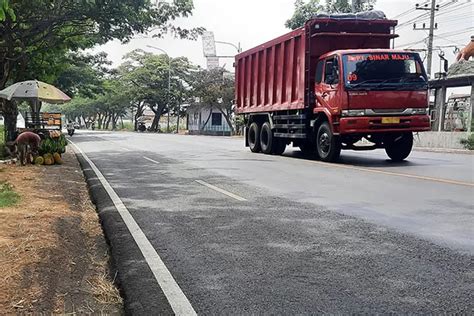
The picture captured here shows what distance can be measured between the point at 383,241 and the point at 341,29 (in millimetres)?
9762

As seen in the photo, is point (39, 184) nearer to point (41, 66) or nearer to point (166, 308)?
point (166, 308)

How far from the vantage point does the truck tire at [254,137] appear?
17391mm

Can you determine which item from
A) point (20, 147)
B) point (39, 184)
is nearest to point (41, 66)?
point (20, 147)

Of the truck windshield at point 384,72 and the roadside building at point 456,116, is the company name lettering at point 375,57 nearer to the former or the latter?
the truck windshield at point 384,72

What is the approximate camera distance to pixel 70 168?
40.4ft

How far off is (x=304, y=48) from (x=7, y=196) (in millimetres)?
8899

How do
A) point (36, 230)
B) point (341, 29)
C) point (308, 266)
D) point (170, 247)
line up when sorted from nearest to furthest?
1. point (308, 266)
2. point (170, 247)
3. point (36, 230)
4. point (341, 29)

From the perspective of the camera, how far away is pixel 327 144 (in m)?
12.7

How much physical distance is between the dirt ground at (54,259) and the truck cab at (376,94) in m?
6.60

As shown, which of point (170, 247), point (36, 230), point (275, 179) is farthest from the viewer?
point (275, 179)

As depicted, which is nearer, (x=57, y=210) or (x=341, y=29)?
(x=57, y=210)

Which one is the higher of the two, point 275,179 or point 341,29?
point 341,29

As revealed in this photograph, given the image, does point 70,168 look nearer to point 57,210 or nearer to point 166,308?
point 57,210

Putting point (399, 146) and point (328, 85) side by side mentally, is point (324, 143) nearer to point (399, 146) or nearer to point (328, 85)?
point (328, 85)
